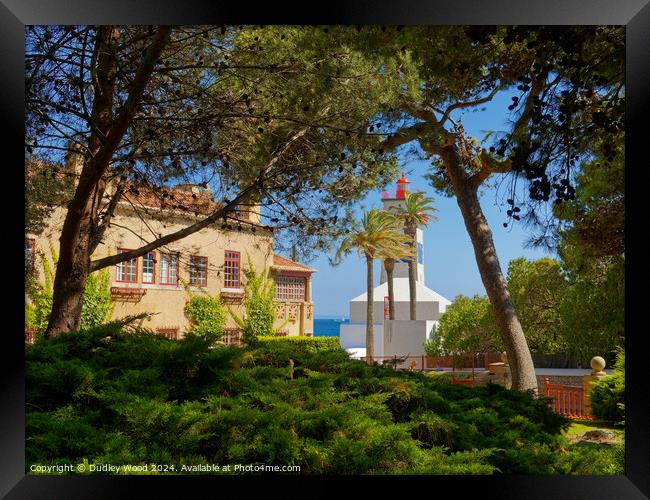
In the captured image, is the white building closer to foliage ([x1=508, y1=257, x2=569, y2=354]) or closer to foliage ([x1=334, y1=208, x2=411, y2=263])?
foliage ([x1=334, y1=208, x2=411, y2=263])

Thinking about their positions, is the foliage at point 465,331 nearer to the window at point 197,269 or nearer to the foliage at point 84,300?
the window at point 197,269

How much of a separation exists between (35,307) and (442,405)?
4.59 meters

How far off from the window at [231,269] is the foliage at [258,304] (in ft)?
0.45

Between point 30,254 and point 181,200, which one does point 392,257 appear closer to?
point 181,200

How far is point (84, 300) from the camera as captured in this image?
23.8ft

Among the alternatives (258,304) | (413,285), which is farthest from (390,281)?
(258,304)

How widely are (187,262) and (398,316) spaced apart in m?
4.71

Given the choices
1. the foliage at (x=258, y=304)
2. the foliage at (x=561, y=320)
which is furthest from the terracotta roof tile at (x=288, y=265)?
the foliage at (x=561, y=320)

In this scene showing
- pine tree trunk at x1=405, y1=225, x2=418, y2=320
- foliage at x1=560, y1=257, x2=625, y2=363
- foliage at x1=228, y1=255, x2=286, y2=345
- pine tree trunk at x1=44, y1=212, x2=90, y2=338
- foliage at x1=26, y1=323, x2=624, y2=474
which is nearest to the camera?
foliage at x1=26, y1=323, x2=624, y2=474

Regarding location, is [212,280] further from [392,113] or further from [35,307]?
[392,113]

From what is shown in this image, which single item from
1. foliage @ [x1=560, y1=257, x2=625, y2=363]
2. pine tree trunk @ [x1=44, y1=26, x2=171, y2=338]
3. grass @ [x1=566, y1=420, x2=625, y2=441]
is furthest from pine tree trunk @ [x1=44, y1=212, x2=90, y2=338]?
foliage @ [x1=560, y1=257, x2=625, y2=363]

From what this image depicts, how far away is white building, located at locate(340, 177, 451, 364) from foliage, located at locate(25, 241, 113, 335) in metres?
2.98

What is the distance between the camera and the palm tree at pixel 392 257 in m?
7.42

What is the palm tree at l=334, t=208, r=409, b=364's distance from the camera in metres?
6.02
